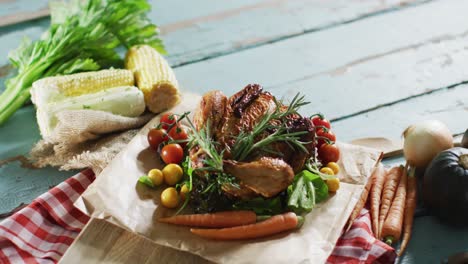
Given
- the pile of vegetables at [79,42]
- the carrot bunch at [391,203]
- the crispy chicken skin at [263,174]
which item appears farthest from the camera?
the pile of vegetables at [79,42]

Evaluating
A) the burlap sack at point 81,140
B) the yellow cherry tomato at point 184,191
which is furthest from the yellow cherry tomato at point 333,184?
the burlap sack at point 81,140

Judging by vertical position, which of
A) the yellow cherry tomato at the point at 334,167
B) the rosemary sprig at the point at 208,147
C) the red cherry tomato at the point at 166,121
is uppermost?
the rosemary sprig at the point at 208,147

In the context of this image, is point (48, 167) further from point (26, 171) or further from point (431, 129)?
point (431, 129)

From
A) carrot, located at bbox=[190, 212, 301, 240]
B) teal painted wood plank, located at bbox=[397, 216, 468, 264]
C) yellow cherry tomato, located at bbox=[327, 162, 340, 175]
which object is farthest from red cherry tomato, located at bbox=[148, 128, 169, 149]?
teal painted wood plank, located at bbox=[397, 216, 468, 264]

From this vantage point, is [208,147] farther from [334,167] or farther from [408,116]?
[408,116]

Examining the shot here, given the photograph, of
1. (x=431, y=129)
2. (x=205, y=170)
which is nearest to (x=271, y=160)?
(x=205, y=170)

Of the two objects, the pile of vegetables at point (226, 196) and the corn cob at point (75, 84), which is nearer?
the pile of vegetables at point (226, 196)

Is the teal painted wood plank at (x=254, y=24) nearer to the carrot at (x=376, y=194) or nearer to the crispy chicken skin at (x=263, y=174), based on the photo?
the carrot at (x=376, y=194)

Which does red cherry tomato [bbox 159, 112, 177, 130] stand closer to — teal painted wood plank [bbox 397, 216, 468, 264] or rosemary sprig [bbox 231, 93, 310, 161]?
rosemary sprig [bbox 231, 93, 310, 161]
